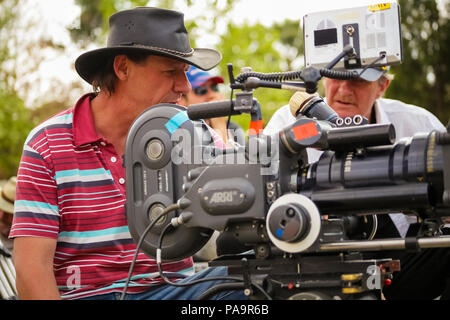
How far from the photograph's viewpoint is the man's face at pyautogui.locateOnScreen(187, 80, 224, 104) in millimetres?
5637

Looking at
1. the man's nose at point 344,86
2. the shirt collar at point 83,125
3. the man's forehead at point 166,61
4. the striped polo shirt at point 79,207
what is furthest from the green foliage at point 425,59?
the striped polo shirt at point 79,207

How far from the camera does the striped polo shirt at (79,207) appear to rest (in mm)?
2819

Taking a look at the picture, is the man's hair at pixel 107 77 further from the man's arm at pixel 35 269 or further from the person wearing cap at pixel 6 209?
the person wearing cap at pixel 6 209

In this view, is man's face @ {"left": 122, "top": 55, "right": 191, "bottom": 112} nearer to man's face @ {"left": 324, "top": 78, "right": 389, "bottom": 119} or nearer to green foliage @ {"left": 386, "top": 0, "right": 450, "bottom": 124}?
man's face @ {"left": 324, "top": 78, "right": 389, "bottom": 119}

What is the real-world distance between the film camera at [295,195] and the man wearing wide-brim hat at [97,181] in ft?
1.57

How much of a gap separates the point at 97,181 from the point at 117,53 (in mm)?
620

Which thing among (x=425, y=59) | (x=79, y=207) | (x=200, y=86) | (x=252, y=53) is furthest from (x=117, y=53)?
(x=425, y=59)

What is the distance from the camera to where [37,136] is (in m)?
2.90

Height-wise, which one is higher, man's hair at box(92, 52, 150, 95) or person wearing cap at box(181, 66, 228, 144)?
person wearing cap at box(181, 66, 228, 144)

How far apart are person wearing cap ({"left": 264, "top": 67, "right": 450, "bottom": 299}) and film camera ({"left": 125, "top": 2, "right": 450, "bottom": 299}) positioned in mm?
1238

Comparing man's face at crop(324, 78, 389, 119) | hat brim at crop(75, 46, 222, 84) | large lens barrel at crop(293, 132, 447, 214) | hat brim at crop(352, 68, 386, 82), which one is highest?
hat brim at crop(75, 46, 222, 84)

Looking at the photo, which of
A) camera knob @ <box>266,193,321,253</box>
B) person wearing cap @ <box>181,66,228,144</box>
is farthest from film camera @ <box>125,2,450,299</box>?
person wearing cap @ <box>181,66,228,144</box>

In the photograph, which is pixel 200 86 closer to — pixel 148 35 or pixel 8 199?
pixel 8 199

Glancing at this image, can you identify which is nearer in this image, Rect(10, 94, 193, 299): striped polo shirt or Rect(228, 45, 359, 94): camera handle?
Rect(228, 45, 359, 94): camera handle
